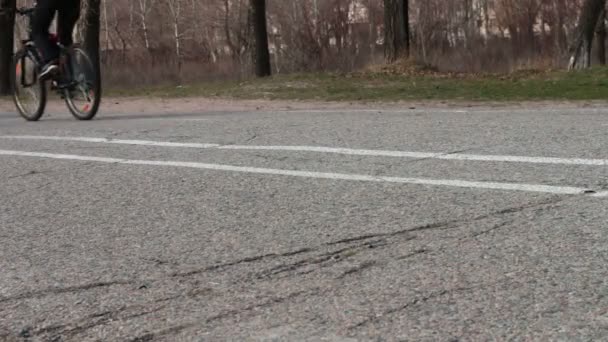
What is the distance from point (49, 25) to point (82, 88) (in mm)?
821

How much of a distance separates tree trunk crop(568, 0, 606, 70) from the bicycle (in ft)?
50.3

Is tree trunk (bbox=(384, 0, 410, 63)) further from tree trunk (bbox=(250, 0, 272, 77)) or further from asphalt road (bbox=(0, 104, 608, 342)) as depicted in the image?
asphalt road (bbox=(0, 104, 608, 342))

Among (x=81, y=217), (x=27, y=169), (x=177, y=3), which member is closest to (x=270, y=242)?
(x=81, y=217)

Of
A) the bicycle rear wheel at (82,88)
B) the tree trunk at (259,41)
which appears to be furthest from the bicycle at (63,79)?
the tree trunk at (259,41)

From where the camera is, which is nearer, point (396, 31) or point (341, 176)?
point (341, 176)

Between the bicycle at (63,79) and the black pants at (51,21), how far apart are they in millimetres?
90

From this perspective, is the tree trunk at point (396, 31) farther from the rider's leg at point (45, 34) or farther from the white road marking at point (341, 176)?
the white road marking at point (341, 176)

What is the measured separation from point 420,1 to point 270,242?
4715cm

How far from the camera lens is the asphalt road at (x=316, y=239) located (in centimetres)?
375

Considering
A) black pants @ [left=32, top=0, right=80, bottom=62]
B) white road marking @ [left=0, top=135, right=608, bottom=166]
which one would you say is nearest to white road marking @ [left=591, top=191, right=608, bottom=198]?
white road marking @ [left=0, top=135, right=608, bottom=166]

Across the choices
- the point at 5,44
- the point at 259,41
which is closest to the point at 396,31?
the point at 259,41

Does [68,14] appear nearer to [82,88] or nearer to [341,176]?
[82,88]

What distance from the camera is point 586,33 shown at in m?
24.6

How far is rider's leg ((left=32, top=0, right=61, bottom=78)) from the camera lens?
1108cm
